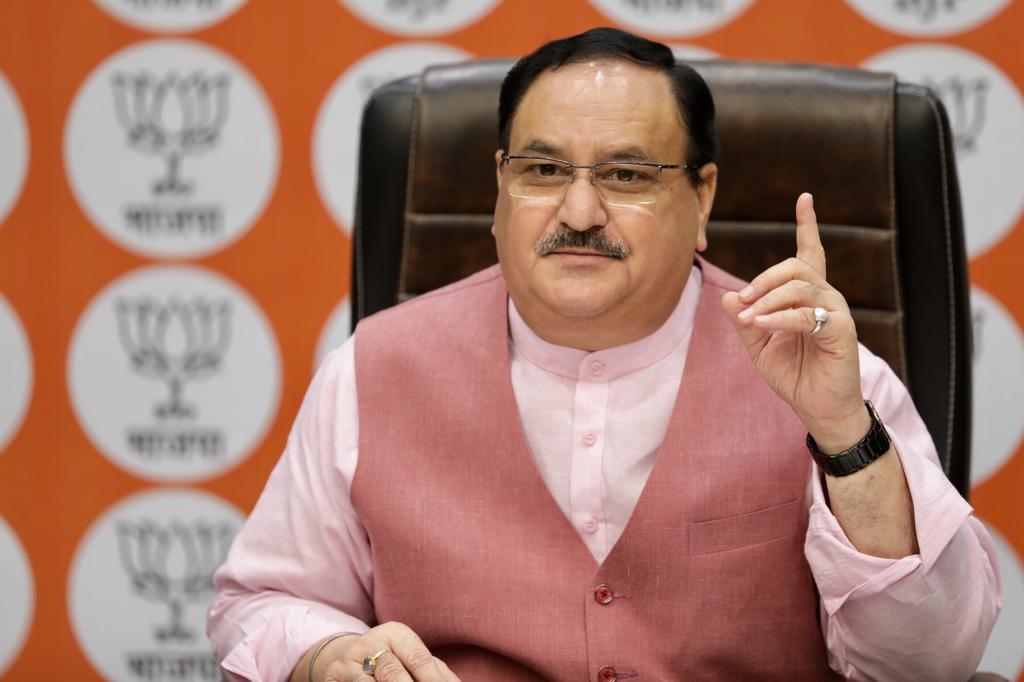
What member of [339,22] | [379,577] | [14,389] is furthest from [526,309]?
[14,389]

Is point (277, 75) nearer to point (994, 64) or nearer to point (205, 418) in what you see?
point (205, 418)

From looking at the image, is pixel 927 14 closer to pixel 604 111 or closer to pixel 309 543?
pixel 604 111

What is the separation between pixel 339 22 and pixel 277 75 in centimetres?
18

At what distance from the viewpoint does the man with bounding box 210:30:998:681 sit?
152cm

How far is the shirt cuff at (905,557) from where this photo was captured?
4.83ft

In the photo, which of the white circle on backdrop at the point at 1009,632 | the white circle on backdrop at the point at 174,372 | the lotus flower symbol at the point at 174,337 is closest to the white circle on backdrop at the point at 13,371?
the white circle on backdrop at the point at 174,372

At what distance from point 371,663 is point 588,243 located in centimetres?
60

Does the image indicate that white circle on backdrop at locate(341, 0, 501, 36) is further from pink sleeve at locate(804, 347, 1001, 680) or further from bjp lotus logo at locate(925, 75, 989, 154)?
pink sleeve at locate(804, 347, 1001, 680)

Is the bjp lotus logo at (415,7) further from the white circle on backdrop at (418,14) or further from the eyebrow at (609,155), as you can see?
the eyebrow at (609,155)

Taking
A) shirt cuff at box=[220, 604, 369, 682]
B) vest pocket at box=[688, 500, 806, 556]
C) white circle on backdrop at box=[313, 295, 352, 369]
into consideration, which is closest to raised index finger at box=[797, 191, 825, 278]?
vest pocket at box=[688, 500, 806, 556]

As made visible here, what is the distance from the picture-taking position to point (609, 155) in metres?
1.65

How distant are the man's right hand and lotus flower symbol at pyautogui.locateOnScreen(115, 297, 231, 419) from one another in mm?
1294

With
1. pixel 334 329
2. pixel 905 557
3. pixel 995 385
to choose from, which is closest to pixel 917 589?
pixel 905 557

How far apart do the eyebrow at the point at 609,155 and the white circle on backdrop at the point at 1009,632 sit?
1.52 metres
